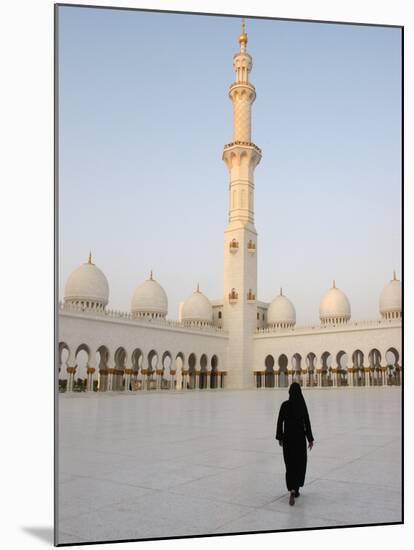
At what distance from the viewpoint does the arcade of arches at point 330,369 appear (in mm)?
21719

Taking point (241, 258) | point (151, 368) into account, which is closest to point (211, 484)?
point (151, 368)

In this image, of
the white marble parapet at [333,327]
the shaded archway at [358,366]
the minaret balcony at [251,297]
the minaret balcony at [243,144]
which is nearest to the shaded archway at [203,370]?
the white marble parapet at [333,327]

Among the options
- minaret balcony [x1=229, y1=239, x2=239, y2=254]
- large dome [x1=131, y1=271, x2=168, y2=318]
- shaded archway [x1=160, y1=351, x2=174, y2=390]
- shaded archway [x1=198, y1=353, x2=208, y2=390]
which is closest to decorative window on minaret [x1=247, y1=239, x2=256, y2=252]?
minaret balcony [x1=229, y1=239, x2=239, y2=254]

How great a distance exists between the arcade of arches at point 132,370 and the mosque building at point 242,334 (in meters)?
0.05

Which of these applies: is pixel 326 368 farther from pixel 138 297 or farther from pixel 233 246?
pixel 138 297

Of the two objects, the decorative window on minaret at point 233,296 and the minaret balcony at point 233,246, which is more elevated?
the minaret balcony at point 233,246

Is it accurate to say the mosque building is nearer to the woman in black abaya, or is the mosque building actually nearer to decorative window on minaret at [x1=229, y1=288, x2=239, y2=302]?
decorative window on minaret at [x1=229, y1=288, x2=239, y2=302]

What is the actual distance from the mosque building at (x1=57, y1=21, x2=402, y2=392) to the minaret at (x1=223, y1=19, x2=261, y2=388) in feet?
0.13

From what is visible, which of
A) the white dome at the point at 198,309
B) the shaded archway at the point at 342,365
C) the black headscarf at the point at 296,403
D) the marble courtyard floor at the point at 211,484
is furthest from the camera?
the white dome at the point at 198,309

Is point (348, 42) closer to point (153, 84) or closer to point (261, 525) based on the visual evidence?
point (153, 84)

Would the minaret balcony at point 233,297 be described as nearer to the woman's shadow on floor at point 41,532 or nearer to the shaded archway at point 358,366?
Result: the shaded archway at point 358,366

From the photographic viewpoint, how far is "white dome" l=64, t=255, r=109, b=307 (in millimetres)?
18594

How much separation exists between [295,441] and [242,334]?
21303 mm

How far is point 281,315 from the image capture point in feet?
84.6
